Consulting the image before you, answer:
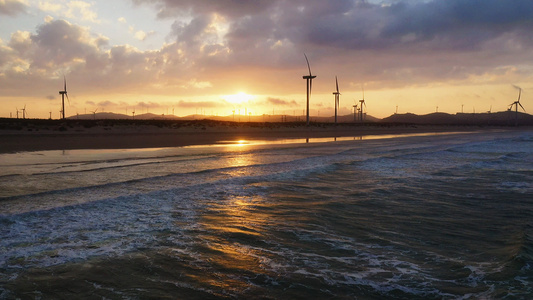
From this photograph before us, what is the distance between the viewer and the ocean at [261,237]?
5344mm

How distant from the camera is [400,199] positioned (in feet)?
37.8

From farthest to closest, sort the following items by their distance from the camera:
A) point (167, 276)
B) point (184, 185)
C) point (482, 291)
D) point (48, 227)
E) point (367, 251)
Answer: point (184, 185) < point (48, 227) < point (367, 251) < point (167, 276) < point (482, 291)

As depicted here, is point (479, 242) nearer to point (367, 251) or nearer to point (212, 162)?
point (367, 251)

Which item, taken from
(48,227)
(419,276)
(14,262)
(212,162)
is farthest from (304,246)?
(212,162)

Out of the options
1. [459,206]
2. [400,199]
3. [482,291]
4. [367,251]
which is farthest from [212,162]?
[482,291]

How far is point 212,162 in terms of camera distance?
68.1ft

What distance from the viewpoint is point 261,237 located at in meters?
7.62

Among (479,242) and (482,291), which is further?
(479,242)

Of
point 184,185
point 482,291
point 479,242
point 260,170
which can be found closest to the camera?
point 482,291

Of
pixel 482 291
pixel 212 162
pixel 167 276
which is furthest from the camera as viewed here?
pixel 212 162

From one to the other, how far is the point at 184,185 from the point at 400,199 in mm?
7664

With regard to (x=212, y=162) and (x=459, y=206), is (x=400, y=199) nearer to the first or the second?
(x=459, y=206)

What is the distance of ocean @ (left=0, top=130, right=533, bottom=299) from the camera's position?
534cm

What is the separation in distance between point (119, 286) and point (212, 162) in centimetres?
1558
